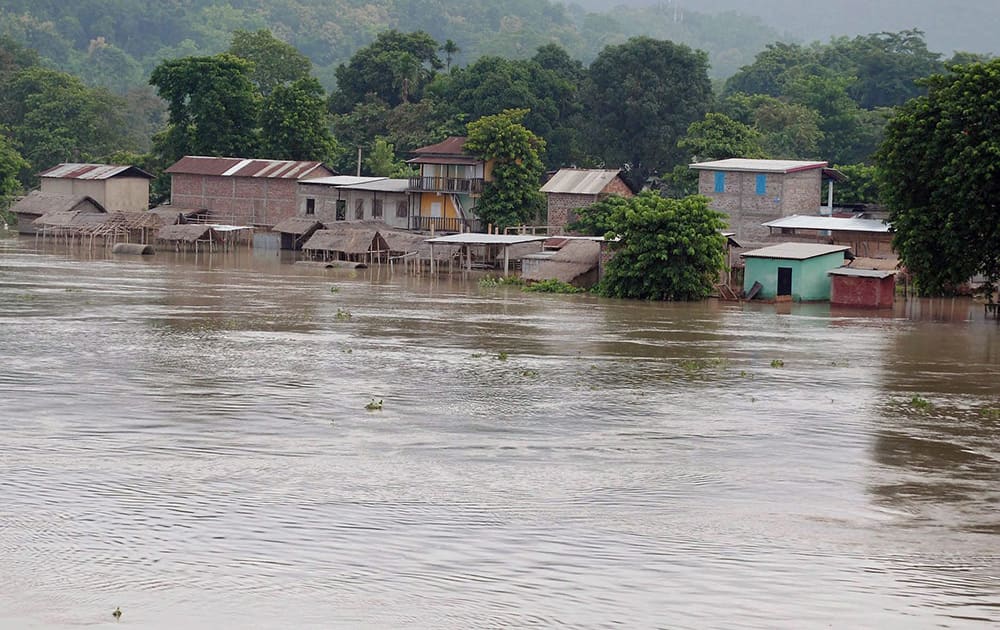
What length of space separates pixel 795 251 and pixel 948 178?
9074 millimetres

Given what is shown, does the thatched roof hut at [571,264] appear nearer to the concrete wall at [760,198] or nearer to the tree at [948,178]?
the concrete wall at [760,198]

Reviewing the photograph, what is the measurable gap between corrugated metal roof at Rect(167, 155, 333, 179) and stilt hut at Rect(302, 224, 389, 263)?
8.51 meters

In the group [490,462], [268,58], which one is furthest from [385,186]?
[490,462]

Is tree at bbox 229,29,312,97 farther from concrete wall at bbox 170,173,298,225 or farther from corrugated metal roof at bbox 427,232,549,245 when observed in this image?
corrugated metal roof at bbox 427,232,549,245

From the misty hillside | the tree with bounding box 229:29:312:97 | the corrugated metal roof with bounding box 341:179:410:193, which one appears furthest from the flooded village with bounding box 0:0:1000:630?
the misty hillside

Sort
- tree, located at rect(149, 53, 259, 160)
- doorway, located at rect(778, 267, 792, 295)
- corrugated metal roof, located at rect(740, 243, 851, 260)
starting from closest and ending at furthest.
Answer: corrugated metal roof, located at rect(740, 243, 851, 260) < doorway, located at rect(778, 267, 792, 295) < tree, located at rect(149, 53, 259, 160)

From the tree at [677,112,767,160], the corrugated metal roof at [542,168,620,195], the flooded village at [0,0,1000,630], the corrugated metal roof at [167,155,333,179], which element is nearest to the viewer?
the flooded village at [0,0,1000,630]

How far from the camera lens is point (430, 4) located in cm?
13775

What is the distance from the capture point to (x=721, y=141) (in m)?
50.3

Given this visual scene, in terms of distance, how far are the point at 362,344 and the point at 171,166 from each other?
137 feet

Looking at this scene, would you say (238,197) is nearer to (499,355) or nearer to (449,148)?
(449,148)

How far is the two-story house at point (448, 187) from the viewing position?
51750 mm

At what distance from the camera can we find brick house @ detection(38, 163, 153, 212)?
2362 inches

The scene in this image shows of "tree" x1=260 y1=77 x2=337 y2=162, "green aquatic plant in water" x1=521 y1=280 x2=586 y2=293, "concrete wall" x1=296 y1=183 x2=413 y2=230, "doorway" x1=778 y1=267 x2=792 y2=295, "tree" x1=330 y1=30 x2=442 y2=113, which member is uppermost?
"tree" x1=330 y1=30 x2=442 y2=113
